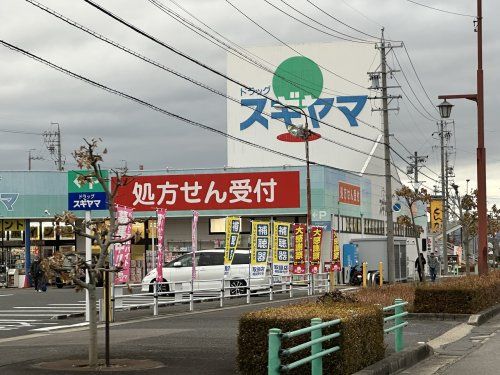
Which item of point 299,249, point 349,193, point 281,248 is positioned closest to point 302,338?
point 281,248

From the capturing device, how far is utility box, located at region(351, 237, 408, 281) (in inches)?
1950

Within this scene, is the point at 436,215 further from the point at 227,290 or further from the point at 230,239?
the point at 230,239

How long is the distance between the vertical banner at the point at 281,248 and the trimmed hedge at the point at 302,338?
71.3 feet

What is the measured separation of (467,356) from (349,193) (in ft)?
138

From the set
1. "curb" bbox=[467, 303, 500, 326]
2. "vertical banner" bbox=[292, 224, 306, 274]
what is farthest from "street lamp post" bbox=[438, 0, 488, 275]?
"vertical banner" bbox=[292, 224, 306, 274]

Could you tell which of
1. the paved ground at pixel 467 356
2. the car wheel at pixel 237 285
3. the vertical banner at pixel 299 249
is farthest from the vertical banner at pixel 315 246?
the paved ground at pixel 467 356

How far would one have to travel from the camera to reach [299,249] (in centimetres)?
3731

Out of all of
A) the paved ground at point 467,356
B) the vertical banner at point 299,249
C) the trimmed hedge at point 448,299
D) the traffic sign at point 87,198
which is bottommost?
the paved ground at point 467,356

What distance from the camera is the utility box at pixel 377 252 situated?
4952cm

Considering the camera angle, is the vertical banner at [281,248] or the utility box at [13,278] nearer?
the vertical banner at [281,248]

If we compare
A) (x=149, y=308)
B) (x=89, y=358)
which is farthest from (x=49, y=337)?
(x=149, y=308)

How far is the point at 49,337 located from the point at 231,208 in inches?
1266

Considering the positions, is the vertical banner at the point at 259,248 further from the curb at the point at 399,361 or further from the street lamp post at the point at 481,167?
the curb at the point at 399,361

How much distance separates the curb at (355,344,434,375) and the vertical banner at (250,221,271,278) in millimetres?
17002
